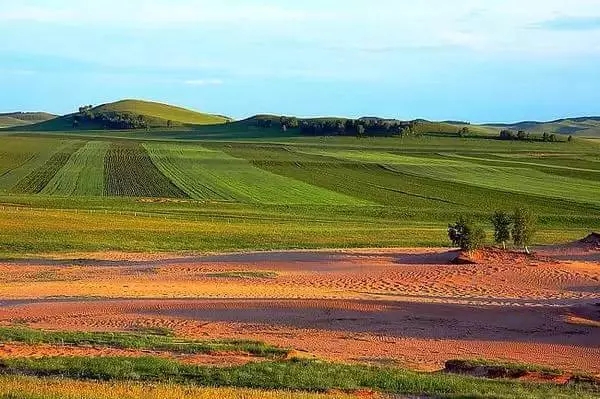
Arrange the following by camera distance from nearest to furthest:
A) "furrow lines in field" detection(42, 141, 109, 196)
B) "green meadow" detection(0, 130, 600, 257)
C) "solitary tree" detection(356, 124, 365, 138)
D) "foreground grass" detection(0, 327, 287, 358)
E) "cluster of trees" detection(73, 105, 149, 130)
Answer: "foreground grass" detection(0, 327, 287, 358), "green meadow" detection(0, 130, 600, 257), "furrow lines in field" detection(42, 141, 109, 196), "solitary tree" detection(356, 124, 365, 138), "cluster of trees" detection(73, 105, 149, 130)

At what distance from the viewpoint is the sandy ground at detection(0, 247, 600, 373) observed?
1925 cm

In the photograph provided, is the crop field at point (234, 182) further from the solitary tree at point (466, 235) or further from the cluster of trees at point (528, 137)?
the cluster of trees at point (528, 137)

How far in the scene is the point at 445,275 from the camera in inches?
1136

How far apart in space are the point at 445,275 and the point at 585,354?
1012cm

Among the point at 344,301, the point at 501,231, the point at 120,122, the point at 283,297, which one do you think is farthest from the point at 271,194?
the point at 120,122

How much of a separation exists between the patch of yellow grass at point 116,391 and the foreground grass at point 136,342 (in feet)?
12.6

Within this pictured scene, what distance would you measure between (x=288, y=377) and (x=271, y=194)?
164 feet

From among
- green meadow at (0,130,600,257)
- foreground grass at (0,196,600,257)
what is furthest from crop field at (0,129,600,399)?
green meadow at (0,130,600,257)

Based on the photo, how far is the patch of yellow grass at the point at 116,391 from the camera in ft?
36.3

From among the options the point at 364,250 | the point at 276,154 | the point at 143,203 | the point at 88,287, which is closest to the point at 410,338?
the point at 88,287

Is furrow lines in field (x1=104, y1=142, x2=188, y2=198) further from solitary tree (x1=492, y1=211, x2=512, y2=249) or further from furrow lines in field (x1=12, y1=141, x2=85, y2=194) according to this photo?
solitary tree (x1=492, y1=211, x2=512, y2=249)

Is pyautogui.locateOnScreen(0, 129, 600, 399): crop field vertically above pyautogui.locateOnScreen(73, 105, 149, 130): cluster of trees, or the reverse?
pyautogui.locateOnScreen(73, 105, 149, 130): cluster of trees

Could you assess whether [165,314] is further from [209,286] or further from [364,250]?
[364,250]

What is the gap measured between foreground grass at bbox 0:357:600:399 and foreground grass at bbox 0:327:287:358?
1866mm
